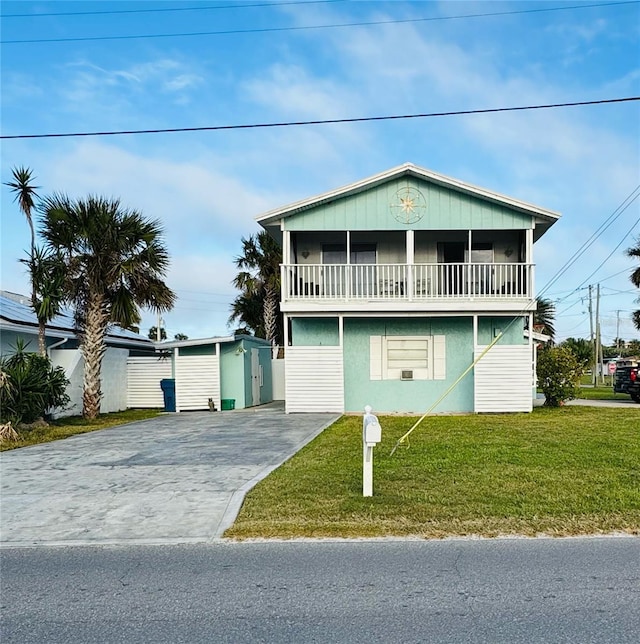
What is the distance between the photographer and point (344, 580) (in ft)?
15.2

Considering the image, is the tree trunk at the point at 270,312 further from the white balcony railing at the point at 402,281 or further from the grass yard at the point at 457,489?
the grass yard at the point at 457,489

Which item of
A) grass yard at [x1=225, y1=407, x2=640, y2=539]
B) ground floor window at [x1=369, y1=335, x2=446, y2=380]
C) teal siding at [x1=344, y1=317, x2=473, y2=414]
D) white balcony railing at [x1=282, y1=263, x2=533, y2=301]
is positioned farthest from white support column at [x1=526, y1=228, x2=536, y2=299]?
grass yard at [x1=225, y1=407, x2=640, y2=539]

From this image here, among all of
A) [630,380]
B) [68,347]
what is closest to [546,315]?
[630,380]

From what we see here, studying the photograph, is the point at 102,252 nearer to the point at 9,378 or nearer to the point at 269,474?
the point at 9,378

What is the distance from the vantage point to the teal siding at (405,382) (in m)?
17.9

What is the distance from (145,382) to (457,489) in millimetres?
16947

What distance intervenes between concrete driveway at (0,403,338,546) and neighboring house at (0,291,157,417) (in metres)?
4.46

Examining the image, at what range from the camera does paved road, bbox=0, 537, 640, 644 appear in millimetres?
3805

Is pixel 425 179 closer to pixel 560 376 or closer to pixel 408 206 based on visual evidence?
pixel 408 206

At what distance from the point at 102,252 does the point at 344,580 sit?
1435 centimetres

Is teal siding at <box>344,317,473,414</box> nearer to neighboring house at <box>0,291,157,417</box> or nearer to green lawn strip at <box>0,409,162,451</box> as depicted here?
green lawn strip at <box>0,409,162,451</box>

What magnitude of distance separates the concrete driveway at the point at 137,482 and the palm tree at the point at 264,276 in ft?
56.9

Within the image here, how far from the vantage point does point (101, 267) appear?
55.6ft

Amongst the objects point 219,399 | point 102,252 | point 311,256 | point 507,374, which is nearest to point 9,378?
point 102,252
